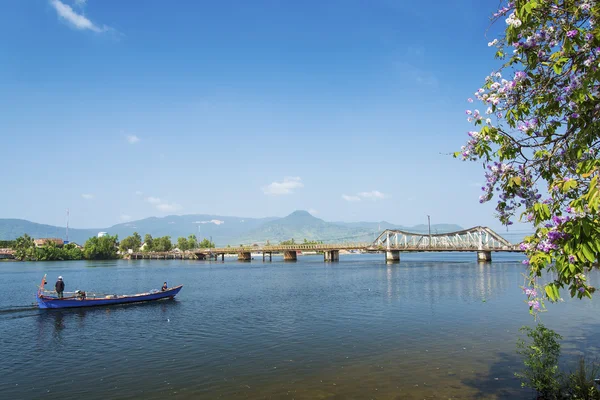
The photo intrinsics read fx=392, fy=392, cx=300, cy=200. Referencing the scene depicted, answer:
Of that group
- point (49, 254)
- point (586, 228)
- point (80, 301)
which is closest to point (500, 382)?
point (586, 228)

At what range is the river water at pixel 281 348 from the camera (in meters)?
17.5

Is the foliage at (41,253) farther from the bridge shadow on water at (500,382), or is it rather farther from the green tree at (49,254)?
the bridge shadow on water at (500,382)

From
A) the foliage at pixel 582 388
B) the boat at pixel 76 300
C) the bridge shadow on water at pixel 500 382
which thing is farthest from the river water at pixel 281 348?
the foliage at pixel 582 388

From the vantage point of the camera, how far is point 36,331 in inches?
1229

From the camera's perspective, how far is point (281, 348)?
2409cm

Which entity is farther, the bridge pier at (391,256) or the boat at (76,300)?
the bridge pier at (391,256)

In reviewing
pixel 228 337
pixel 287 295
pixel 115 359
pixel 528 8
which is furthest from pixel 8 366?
pixel 287 295

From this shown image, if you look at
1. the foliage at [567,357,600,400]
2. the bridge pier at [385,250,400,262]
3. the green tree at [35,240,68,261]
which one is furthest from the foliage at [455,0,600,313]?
the green tree at [35,240,68,261]

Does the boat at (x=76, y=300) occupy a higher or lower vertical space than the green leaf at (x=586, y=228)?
lower

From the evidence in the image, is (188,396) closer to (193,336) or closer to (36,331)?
(193,336)

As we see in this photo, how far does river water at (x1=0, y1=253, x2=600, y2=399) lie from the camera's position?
1745cm

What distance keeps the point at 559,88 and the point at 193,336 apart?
26.7 meters

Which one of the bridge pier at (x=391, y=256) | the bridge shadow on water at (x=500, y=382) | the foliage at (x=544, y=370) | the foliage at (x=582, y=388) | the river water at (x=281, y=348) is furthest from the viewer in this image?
the bridge pier at (x=391, y=256)

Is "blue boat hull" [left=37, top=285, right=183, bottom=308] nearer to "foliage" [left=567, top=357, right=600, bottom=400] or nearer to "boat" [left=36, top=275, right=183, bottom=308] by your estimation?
"boat" [left=36, top=275, right=183, bottom=308]
